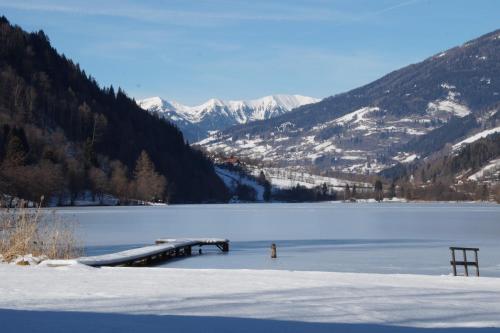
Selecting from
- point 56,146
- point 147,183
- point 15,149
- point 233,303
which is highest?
point 56,146

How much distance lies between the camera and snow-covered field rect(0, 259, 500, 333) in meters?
8.59

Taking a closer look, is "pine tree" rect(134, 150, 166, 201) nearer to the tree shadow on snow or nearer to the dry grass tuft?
the dry grass tuft

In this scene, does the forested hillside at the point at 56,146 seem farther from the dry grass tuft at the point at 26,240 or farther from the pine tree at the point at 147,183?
the dry grass tuft at the point at 26,240

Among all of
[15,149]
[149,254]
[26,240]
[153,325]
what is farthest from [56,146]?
[153,325]

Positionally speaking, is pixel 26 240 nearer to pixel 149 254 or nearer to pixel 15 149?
pixel 149 254

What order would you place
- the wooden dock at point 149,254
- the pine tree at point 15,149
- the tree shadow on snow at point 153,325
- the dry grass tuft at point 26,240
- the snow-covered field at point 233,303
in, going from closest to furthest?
the tree shadow on snow at point 153,325, the snow-covered field at point 233,303, the dry grass tuft at point 26,240, the wooden dock at point 149,254, the pine tree at point 15,149

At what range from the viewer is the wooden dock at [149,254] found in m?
23.1

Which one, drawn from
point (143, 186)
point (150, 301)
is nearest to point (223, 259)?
point (150, 301)

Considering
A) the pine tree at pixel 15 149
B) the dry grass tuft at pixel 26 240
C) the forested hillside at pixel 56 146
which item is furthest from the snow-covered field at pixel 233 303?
the pine tree at pixel 15 149

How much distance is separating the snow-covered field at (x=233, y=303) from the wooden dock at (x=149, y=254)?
6.61 m

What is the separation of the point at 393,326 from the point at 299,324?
1239mm

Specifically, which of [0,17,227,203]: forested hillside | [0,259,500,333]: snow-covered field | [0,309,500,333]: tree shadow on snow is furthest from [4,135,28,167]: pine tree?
[0,309,500,333]: tree shadow on snow

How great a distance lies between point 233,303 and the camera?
1070 centimetres

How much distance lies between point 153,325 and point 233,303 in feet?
7.95
